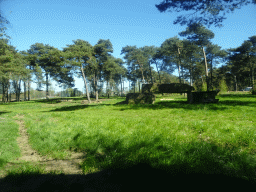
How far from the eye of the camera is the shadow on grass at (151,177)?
2.51 meters

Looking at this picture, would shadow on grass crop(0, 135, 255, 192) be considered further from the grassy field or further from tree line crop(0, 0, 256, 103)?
tree line crop(0, 0, 256, 103)

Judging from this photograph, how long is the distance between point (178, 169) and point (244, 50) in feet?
148

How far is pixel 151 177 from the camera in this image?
9.29ft

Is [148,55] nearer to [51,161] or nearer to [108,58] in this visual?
[108,58]

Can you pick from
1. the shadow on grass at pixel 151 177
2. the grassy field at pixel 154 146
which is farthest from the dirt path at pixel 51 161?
the shadow on grass at pixel 151 177

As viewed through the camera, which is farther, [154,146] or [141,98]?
[141,98]

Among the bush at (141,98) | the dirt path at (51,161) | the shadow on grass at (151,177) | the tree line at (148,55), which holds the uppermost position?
the tree line at (148,55)

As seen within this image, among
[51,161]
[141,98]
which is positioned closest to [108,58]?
[141,98]

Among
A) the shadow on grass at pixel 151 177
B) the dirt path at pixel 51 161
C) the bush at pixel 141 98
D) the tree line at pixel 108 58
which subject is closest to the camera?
the shadow on grass at pixel 151 177

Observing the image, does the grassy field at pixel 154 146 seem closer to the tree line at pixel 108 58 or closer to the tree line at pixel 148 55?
the tree line at pixel 148 55

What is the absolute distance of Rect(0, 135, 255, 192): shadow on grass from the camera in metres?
2.51

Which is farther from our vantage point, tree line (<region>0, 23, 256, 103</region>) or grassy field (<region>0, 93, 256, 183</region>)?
tree line (<region>0, 23, 256, 103</region>)

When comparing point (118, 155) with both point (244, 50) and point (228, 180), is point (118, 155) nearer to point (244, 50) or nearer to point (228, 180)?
point (228, 180)

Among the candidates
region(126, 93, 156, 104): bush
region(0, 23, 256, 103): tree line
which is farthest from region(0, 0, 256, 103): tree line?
region(126, 93, 156, 104): bush
